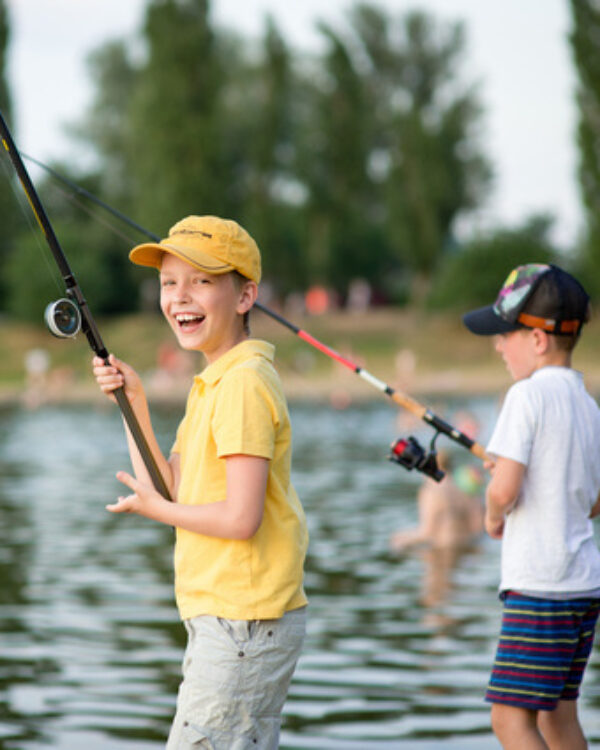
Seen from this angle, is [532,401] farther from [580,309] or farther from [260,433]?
[260,433]

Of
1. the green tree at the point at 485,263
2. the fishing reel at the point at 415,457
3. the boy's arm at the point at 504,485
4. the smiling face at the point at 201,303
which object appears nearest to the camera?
the smiling face at the point at 201,303

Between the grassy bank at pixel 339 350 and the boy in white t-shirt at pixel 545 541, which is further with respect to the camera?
the grassy bank at pixel 339 350

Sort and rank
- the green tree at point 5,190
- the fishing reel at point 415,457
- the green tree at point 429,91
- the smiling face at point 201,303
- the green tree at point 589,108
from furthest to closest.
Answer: the green tree at point 429,91
the green tree at point 5,190
the green tree at point 589,108
the fishing reel at point 415,457
the smiling face at point 201,303

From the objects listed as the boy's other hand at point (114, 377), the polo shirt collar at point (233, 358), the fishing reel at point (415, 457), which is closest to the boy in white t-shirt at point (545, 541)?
the fishing reel at point (415, 457)

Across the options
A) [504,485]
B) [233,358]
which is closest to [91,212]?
[233,358]

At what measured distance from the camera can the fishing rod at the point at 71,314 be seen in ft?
10.7

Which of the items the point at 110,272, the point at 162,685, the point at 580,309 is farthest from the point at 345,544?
the point at 110,272

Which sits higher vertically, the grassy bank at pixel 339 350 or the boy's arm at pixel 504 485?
the grassy bank at pixel 339 350

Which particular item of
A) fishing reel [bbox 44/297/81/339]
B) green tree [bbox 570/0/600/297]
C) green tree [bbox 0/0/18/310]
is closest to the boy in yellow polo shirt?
fishing reel [bbox 44/297/81/339]

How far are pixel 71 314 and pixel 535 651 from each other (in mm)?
1459

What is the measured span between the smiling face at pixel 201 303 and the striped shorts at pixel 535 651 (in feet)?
3.47

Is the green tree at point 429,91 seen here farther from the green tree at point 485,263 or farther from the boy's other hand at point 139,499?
the boy's other hand at point 139,499

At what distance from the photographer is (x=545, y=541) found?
3.73 meters

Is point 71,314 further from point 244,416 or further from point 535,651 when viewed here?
point 535,651
